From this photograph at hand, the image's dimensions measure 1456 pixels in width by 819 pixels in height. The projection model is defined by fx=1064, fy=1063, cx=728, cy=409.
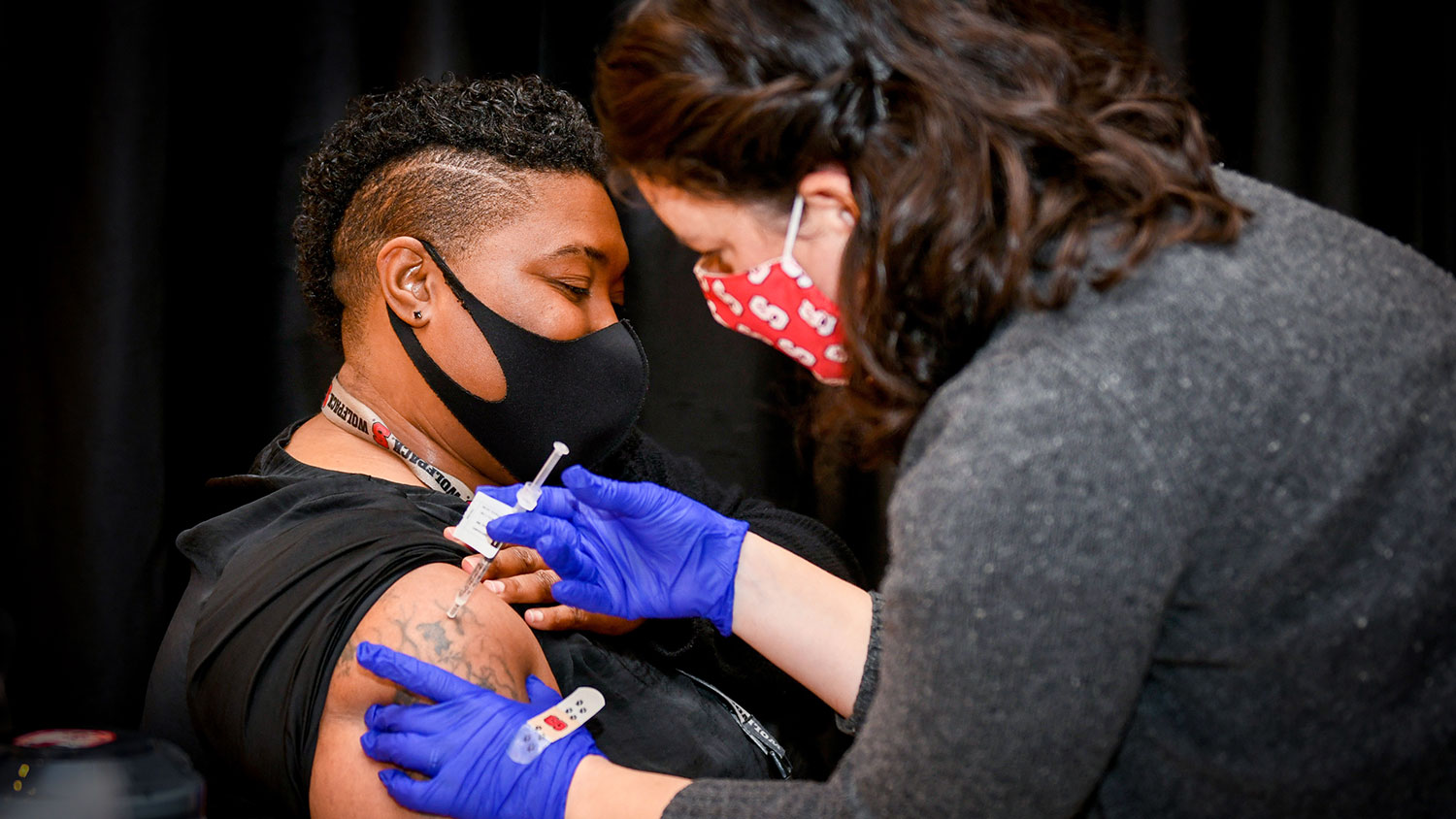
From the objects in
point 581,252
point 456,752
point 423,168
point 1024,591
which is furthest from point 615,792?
point 423,168

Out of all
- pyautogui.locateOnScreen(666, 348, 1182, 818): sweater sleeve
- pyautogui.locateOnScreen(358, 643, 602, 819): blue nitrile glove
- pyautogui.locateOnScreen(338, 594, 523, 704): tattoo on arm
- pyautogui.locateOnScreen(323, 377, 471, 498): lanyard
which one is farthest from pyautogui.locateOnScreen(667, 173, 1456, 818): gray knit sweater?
pyautogui.locateOnScreen(323, 377, 471, 498): lanyard

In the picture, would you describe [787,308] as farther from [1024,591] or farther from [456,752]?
[456,752]

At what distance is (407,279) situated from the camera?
155 cm

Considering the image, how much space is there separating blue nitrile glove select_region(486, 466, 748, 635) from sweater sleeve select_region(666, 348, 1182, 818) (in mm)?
433

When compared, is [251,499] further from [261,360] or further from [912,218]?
[912,218]

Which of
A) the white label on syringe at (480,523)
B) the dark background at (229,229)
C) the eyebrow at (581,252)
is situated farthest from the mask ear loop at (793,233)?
the dark background at (229,229)

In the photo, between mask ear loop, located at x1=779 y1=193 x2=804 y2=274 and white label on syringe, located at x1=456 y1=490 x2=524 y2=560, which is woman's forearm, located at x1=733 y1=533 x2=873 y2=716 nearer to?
white label on syringe, located at x1=456 y1=490 x2=524 y2=560

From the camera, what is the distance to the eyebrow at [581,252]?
1.57 m

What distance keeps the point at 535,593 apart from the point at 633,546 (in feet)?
0.60

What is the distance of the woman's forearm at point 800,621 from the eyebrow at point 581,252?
20.6 inches

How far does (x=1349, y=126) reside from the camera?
2.19 metres

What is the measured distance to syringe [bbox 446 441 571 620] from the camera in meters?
1.25

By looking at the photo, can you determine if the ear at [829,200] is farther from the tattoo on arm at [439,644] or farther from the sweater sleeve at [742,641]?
the sweater sleeve at [742,641]

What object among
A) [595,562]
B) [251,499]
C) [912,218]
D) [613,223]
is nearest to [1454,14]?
[613,223]
